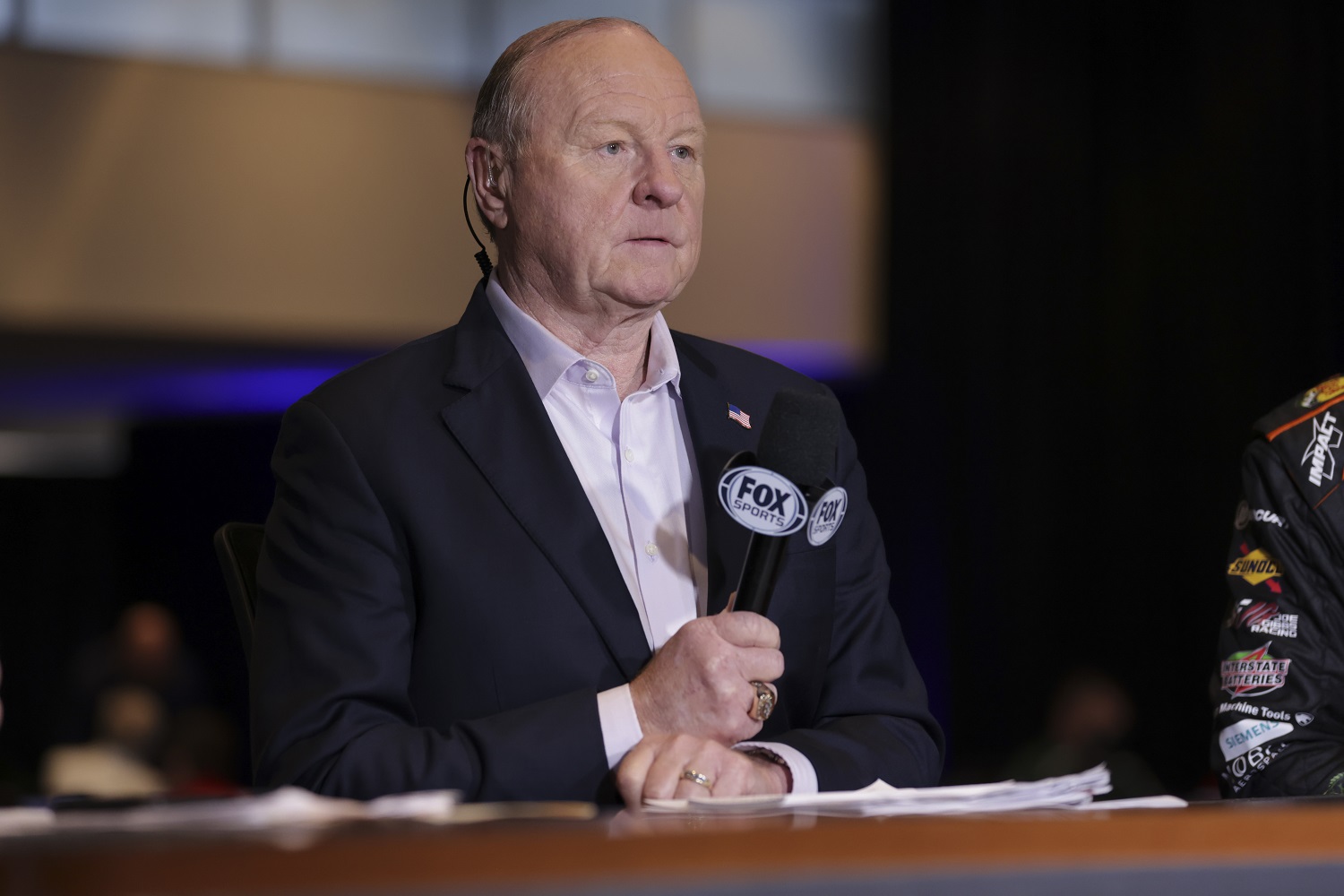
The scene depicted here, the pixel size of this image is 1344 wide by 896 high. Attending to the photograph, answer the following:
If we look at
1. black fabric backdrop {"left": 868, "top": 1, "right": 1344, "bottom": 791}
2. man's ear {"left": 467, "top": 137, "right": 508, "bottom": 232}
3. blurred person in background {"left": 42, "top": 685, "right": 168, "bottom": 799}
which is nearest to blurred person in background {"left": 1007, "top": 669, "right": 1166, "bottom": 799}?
black fabric backdrop {"left": 868, "top": 1, "right": 1344, "bottom": 791}

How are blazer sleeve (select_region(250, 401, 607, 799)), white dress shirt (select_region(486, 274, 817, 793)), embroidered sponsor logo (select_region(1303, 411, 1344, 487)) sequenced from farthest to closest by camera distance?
embroidered sponsor logo (select_region(1303, 411, 1344, 487)) < white dress shirt (select_region(486, 274, 817, 793)) < blazer sleeve (select_region(250, 401, 607, 799))

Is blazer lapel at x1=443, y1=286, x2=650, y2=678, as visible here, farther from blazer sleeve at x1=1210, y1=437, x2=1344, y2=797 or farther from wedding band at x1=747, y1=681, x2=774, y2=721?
blazer sleeve at x1=1210, y1=437, x2=1344, y2=797

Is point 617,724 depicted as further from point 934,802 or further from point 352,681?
point 934,802

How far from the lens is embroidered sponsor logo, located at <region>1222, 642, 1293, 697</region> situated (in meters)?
1.71

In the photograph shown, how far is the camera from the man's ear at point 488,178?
1804 mm

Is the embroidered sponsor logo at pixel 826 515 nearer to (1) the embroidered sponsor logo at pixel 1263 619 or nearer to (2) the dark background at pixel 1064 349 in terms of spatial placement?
(1) the embroidered sponsor logo at pixel 1263 619

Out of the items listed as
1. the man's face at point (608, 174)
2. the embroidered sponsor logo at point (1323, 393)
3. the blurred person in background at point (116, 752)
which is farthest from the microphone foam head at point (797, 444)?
the blurred person in background at point (116, 752)

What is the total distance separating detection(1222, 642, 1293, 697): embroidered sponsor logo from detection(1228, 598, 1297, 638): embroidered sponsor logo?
2 cm

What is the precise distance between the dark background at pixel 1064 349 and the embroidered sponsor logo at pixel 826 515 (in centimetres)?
686

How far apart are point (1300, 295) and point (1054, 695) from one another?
248cm

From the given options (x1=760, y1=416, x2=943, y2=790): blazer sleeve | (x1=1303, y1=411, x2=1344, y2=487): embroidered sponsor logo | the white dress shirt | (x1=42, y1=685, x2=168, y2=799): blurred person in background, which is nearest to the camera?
(x1=760, y1=416, x2=943, y2=790): blazer sleeve

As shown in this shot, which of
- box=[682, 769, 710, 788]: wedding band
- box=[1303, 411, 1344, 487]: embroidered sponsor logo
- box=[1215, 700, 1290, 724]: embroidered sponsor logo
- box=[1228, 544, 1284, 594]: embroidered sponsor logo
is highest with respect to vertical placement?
box=[1303, 411, 1344, 487]: embroidered sponsor logo

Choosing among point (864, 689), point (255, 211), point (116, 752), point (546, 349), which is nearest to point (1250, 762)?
point (864, 689)

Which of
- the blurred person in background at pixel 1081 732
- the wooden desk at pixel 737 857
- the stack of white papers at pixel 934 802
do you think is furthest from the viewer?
the blurred person in background at pixel 1081 732
